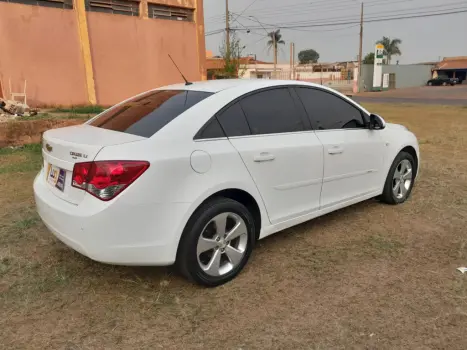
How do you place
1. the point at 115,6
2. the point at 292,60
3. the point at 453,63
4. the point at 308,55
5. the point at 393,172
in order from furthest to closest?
the point at 308,55, the point at 453,63, the point at 292,60, the point at 115,6, the point at 393,172

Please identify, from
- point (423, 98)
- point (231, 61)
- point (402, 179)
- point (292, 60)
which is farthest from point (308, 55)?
point (402, 179)

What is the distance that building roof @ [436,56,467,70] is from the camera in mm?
62938

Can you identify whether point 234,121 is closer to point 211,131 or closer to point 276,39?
point 211,131

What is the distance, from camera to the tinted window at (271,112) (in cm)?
329

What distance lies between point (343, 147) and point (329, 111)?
1.24ft

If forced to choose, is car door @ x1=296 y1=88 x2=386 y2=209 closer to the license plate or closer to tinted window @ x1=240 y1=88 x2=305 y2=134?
tinted window @ x1=240 y1=88 x2=305 y2=134

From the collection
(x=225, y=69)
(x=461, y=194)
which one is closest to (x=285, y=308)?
(x=461, y=194)

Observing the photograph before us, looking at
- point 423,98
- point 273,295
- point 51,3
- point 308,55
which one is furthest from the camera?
point 308,55

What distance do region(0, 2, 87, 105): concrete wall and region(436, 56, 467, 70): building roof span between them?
63.7 metres

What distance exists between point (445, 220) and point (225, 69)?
18236mm

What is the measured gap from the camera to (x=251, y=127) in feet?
10.6

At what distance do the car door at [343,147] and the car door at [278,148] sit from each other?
0.13 meters

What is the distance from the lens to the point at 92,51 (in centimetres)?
1470

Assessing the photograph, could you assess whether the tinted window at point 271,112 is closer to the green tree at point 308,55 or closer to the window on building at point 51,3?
the window on building at point 51,3
